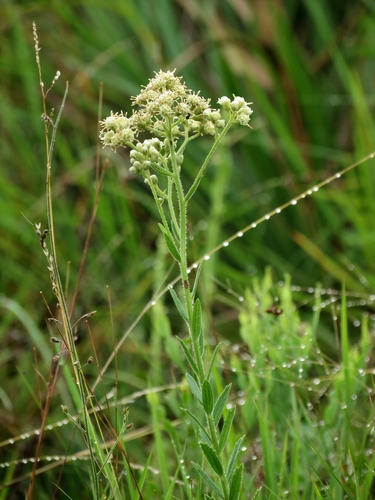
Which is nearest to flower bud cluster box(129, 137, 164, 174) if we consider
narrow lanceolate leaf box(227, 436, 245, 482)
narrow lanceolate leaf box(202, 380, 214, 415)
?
narrow lanceolate leaf box(202, 380, 214, 415)

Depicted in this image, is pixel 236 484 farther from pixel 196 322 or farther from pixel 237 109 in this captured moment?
pixel 237 109

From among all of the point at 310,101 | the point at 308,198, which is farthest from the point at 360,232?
the point at 310,101

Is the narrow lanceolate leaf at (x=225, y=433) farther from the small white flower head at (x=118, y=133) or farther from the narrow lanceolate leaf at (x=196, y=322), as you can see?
the small white flower head at (x=118, y=133)

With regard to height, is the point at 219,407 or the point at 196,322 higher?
the point at 196,322

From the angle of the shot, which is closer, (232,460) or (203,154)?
(232,460)

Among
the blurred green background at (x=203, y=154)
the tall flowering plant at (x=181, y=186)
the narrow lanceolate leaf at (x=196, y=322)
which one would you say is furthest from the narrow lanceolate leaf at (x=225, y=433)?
the blurred green background at (x=203, y=154)

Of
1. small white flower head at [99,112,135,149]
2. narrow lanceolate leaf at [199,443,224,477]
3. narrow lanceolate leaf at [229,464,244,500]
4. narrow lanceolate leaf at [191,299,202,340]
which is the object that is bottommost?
narrow lanceolate leaf at [229,464,244,500]

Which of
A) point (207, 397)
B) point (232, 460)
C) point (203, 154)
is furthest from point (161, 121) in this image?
point (203, 154)

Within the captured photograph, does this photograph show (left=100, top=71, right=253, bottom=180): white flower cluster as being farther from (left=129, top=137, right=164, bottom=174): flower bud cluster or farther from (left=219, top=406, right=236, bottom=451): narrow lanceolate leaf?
(left=219, top=406, right=236, bottom=451): narrow lanceolate leaf

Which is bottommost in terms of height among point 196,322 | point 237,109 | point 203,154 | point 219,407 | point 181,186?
point 219,407

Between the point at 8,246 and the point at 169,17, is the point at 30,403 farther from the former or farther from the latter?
the point at 169,17
